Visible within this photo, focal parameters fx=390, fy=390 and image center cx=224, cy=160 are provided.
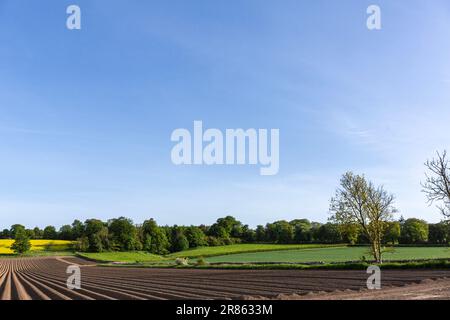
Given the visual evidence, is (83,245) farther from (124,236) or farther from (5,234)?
(5,234)

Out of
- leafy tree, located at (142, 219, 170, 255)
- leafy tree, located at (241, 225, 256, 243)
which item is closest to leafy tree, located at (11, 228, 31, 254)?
leafy tree, located at (142, 219, 170, 255)

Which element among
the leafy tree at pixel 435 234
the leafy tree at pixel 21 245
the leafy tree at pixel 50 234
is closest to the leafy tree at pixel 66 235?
the leafy tree at pixel 50 234

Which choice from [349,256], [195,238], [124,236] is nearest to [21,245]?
[124,236]

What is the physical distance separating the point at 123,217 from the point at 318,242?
259 ft

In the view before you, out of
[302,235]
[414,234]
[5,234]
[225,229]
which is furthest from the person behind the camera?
[5,234]

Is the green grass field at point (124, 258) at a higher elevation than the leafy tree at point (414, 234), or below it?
below

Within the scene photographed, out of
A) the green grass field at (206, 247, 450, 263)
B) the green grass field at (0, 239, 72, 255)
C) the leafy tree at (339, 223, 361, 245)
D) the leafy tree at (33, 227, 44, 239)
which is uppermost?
the leafy tree at (339, 223, 361, 245)

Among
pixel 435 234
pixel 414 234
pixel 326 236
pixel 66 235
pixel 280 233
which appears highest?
pixel 414 234

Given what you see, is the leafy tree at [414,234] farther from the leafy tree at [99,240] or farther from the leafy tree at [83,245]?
the leafy tree at [83,245]

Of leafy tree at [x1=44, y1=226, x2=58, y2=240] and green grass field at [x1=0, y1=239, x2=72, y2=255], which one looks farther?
leafy tree at [x1=44, y1=226, x2=58, y2=240]

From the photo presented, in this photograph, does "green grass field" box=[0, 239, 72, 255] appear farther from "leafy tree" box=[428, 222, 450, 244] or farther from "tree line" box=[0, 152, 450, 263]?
"leafy tree" box=[428, 222, 450, 244]
